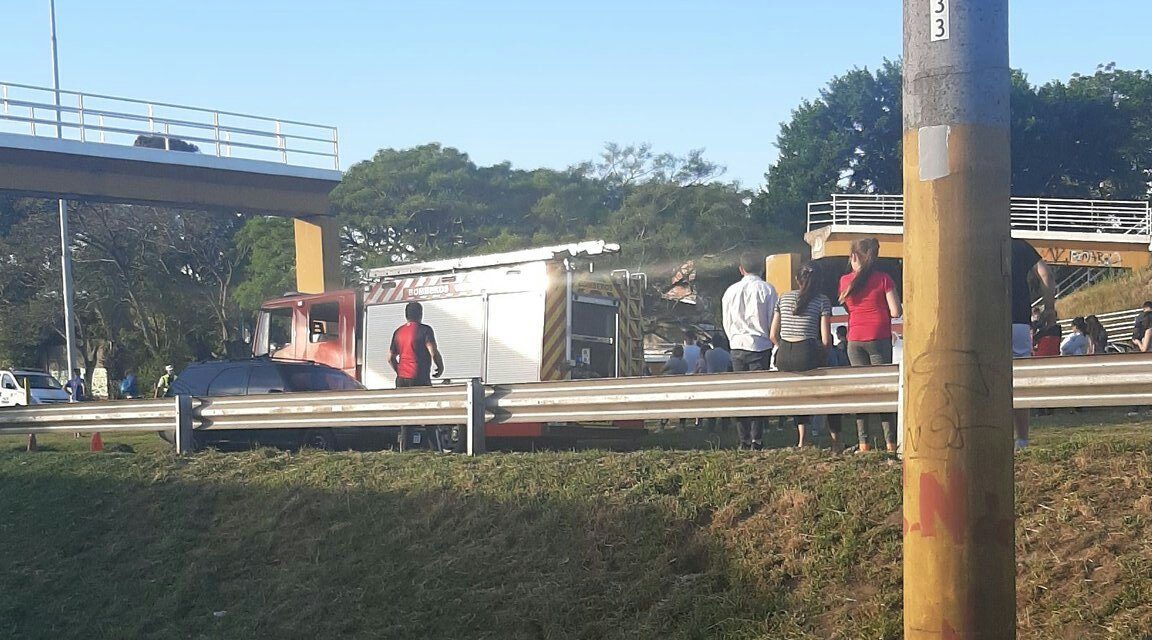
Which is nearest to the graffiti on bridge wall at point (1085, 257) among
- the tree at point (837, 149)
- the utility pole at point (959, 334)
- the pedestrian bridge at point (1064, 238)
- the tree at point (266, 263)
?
the pedestrian bridge at point (1064, 238)

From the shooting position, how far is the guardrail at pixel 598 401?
781 centimetres

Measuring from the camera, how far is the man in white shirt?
11.5m

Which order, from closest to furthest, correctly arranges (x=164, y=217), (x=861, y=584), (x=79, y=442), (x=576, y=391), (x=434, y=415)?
(x=861, y=584) < (x=576, y=391) < (x=434, y=415) < (x=79, y=442) < (x=164, y=217)

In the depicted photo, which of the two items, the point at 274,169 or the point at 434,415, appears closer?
the point at 434,415

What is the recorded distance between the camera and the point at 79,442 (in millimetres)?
18953

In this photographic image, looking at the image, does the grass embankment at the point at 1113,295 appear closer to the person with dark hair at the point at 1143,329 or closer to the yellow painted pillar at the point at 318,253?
the person with dark hair at the point at 1143,329

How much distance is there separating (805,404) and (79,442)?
13591 millimetres

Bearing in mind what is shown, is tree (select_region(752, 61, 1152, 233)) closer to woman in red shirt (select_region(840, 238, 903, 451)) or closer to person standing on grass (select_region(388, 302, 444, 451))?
person standing on grass (select_region(388, 302, 444, 451))

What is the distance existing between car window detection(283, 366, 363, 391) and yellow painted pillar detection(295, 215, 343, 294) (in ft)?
50.0

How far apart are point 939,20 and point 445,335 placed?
1634 centimetres

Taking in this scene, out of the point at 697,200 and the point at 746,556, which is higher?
the point at 697,200

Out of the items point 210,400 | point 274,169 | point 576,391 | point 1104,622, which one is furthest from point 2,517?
point 274,169

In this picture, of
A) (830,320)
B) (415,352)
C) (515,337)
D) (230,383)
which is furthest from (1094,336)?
(230,383)

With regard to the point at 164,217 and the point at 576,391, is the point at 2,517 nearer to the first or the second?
the point at 576,391
